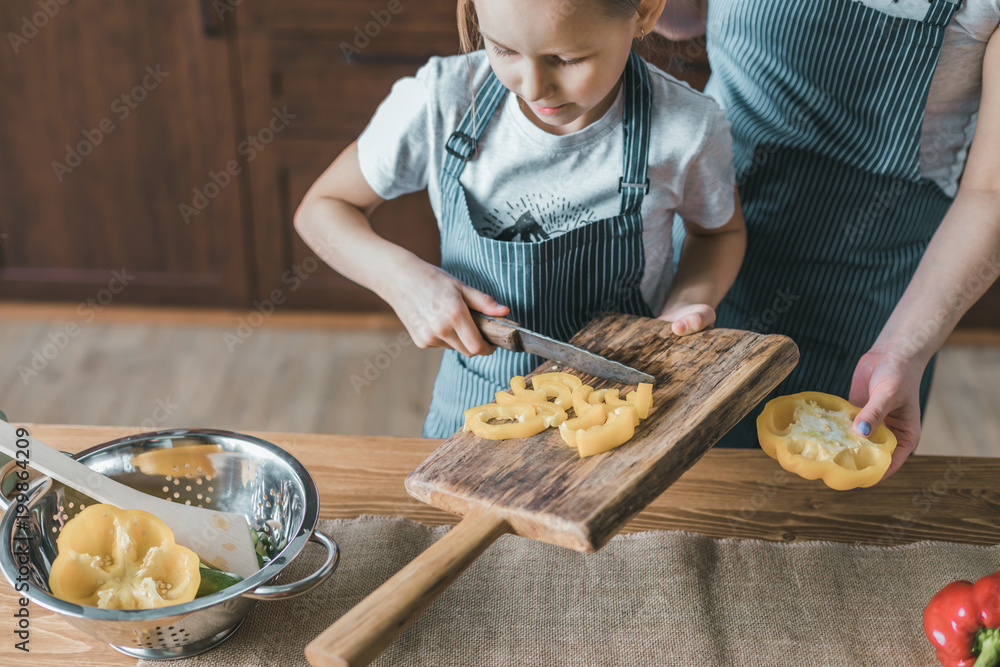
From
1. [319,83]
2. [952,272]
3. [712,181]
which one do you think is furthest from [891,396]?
[319,83]

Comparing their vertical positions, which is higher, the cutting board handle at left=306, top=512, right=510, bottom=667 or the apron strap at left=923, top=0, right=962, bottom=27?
the apron strap at left=923, top=0, right=962, bottom=27

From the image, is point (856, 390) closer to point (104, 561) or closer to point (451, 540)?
point (451, 540)

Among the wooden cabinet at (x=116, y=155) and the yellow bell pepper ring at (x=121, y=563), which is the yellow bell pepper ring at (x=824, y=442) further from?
the wooden cabinet at (x=116, y=155)

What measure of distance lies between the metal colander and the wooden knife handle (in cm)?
→ 25

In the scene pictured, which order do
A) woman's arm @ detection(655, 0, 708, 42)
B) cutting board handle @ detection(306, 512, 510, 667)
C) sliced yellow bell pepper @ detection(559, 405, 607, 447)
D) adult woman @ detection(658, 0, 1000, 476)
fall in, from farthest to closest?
1. woman's arm @ detection(655, 0, 708, 42)
2. adult woman @ detection(658, 0, 1000, 476)
3. sliced yellow bell pepper @ detection(559, 405, 607, 447)
4. cutting board handle @ detection(306, 512, 510, 667)

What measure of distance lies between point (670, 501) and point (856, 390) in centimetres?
26

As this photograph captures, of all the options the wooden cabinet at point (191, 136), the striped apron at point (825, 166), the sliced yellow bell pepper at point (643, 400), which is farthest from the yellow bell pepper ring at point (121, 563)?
the wooden cabinet at point (191, 136)

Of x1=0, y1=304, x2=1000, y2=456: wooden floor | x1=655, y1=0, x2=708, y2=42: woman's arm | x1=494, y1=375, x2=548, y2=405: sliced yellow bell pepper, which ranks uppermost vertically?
x1=655, y1=0, x2=708, y2=42: woman's arm

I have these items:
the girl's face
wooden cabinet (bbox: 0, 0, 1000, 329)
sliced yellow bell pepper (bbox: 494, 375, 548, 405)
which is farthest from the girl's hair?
wooden cabinet (bbox: 0, 0, 1000, 329)

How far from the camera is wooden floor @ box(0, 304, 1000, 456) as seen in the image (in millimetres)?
2432

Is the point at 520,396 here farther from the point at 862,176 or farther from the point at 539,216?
the point at 862,176

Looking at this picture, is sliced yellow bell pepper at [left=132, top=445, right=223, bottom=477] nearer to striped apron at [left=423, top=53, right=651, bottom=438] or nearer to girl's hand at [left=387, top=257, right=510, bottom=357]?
girl's hand at [left=387, top=257, right=510, bottom=357]

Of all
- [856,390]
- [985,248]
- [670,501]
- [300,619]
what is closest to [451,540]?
[300,619]

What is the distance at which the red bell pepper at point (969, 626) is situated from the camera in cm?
76
